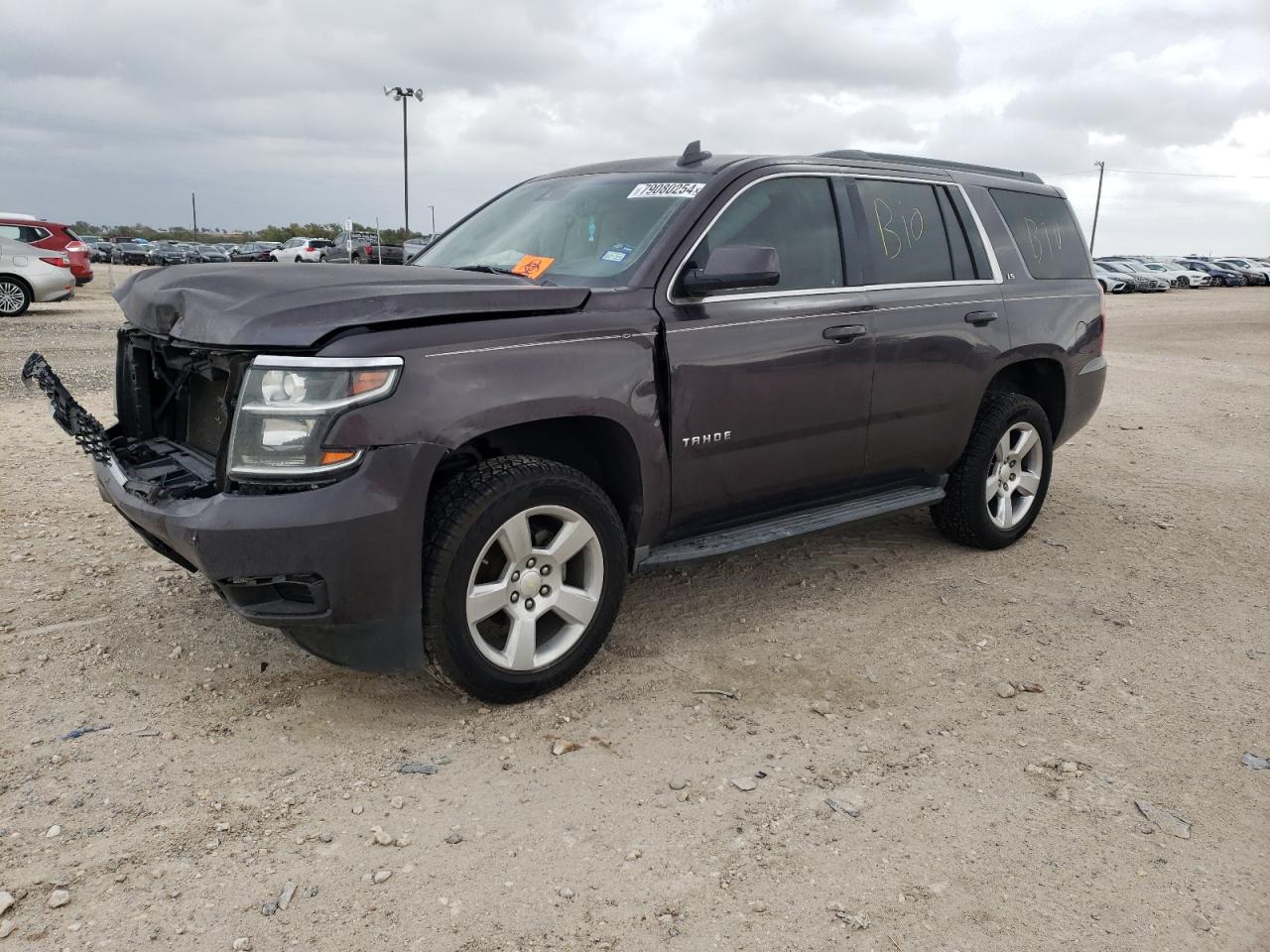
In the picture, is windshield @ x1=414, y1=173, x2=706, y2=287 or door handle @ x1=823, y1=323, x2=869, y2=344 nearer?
windshield @ x1=414, y1=173, x2=706, y2=287

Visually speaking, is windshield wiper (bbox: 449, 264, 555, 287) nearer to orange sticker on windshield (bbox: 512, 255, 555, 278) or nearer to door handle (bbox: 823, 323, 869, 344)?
orange sticker on windshield (bbox: 512, 255, 555, 278)

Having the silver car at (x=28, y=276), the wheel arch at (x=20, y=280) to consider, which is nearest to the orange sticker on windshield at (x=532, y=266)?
the silver car at (x=28, y=276)

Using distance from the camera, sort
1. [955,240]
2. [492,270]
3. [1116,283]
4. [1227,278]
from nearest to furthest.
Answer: [492,270] < [955,240] < [1116,283] < [1227,278]

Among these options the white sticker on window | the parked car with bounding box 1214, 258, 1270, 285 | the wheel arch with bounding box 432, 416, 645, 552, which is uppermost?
the parked car with bounding box 1214, 258, 1270, 285

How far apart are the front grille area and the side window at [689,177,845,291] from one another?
1.79 m

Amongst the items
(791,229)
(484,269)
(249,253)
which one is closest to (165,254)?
(249,253)

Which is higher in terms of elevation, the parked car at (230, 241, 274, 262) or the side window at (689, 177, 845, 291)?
the parked car at (230, 241, 274, 262)

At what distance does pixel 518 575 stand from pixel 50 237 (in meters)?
17.4

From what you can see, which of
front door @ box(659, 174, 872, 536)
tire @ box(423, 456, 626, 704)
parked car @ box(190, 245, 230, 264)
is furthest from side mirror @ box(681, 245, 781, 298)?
parked car @ box(190, 245, 230, 264)

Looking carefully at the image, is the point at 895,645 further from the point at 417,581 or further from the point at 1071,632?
the point at 417,581

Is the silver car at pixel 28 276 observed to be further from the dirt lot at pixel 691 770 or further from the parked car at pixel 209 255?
the parked car at pixel 209 255

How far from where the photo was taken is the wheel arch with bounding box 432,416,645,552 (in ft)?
11.4

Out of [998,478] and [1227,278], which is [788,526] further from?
[1227,278]

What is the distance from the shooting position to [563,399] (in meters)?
3.36
